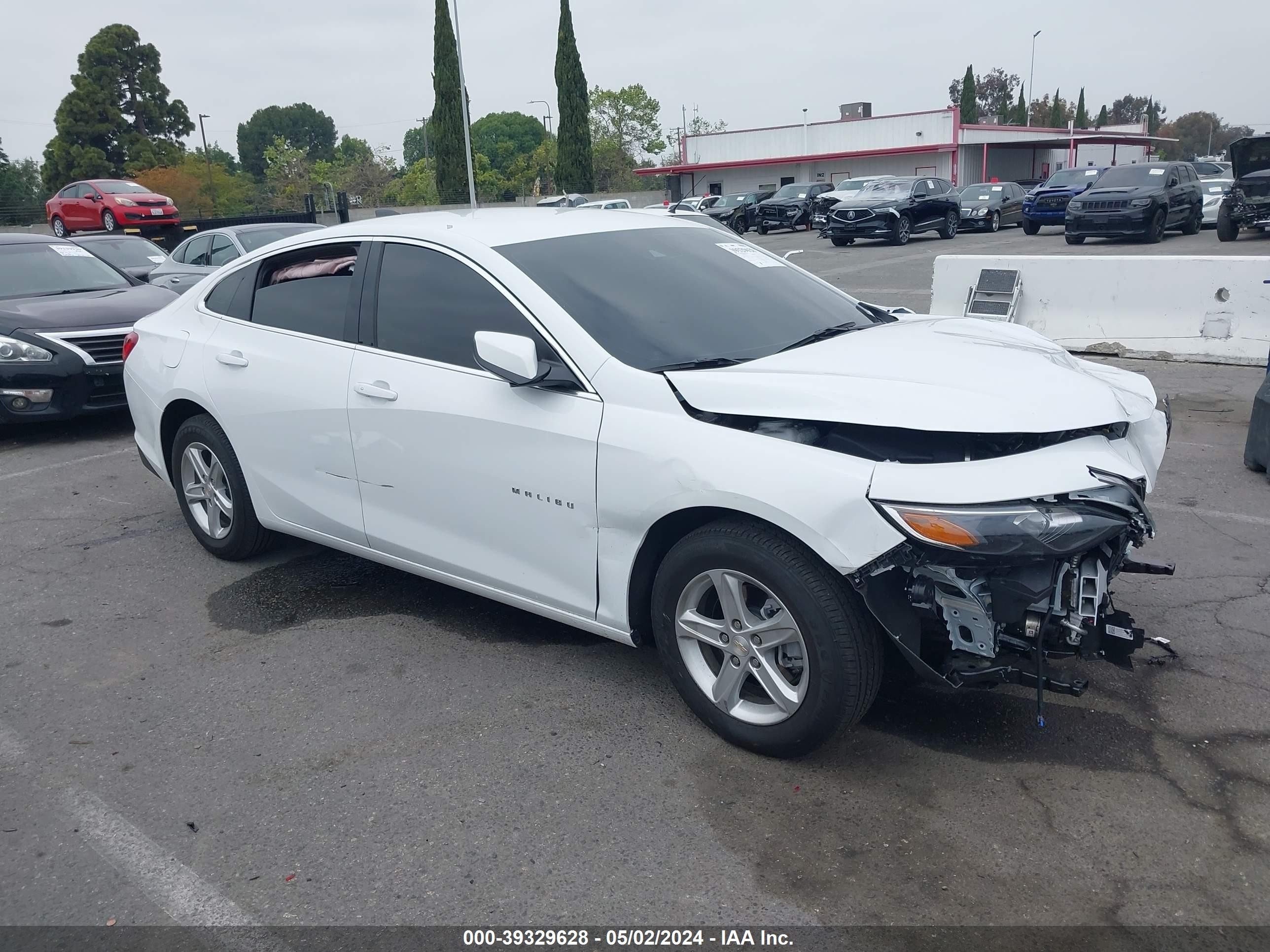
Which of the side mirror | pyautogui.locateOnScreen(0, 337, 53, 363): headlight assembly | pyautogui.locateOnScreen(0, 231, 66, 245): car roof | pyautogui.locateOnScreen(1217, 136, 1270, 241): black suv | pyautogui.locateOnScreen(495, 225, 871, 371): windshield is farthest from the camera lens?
pyautogui.locateOnScreen(1217, 136, 1270, 241): black suv

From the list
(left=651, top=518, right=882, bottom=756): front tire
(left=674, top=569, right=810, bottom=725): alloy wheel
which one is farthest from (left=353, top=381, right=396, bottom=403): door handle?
(left=674, top=569, right=810, bottom=725): alloy wheel

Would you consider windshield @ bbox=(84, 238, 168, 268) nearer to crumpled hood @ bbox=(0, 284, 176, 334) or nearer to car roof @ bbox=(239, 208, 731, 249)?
crumpled hood @ bbox=(0, 284, 176, 334)

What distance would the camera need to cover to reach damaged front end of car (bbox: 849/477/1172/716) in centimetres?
290

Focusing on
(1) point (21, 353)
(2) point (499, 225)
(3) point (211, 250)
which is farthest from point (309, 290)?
(3) point (211, 250)

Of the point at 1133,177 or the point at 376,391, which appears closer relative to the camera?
the point at 376,391

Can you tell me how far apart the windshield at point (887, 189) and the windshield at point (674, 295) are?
23712mm

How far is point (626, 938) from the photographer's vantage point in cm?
265

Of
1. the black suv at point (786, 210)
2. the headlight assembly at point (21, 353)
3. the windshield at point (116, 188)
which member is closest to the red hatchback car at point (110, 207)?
the windshield at point (116, 188)

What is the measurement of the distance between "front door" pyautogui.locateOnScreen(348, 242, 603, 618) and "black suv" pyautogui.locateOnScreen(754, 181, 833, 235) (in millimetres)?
31038

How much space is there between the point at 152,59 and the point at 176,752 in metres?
74.7

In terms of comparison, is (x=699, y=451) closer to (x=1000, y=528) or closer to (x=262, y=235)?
(x=1000, y=528)

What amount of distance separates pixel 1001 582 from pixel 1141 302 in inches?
317

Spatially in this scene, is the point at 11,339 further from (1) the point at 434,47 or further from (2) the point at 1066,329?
(1) the point at 434,47

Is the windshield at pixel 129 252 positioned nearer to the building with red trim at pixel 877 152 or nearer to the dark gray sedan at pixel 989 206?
the dark gray sedan at pixel 989 206
